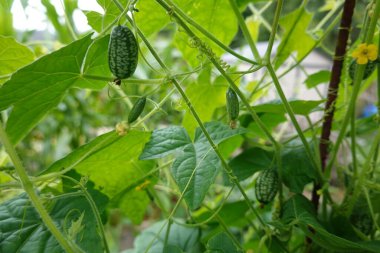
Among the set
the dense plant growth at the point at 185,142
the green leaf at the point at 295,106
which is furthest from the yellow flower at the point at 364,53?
the green leaf at the point at 295,106

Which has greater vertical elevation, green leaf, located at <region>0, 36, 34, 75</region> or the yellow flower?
green leaf, located at <region>0, 36, 34, 75</region>

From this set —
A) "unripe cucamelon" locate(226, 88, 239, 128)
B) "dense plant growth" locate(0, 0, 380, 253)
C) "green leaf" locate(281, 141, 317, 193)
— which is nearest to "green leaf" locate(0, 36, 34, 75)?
"dense plant growth" locate(0, 0, 380, 253)

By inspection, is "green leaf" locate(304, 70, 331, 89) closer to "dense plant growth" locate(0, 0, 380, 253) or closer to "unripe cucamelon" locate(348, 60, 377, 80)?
"dense plant growth" locate(0, 0, 380, 253)

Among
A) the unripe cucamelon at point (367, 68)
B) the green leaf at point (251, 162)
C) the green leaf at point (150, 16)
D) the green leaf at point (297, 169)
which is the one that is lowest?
the green leaf at point (297, 169)

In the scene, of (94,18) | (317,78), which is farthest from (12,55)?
(317,78)

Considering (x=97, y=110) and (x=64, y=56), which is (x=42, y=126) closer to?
(x=97, y=110)

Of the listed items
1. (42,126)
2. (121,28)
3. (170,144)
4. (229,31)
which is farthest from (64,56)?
(42,126)

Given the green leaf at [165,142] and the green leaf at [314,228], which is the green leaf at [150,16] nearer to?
the green leaf at [165,142]
